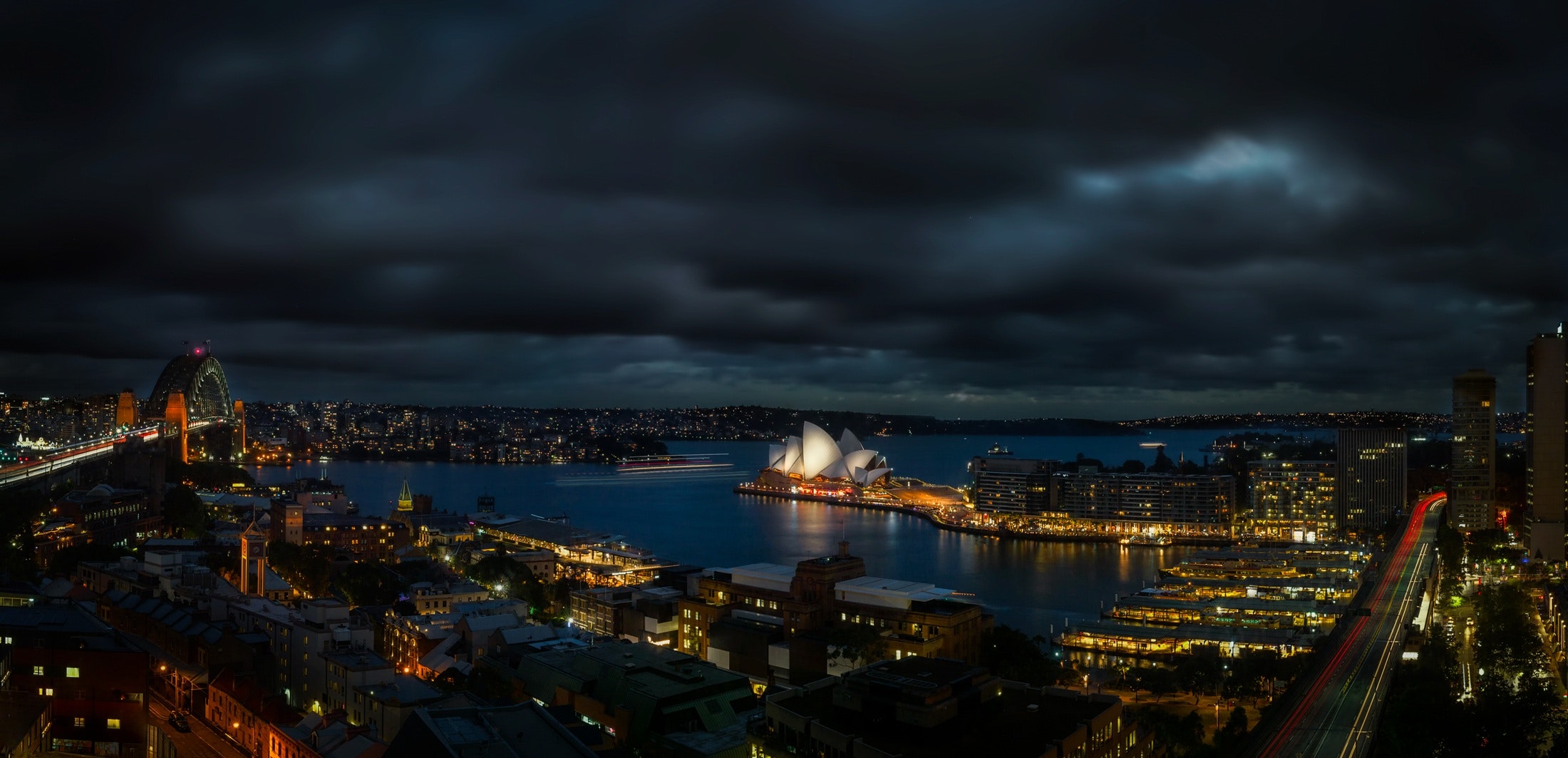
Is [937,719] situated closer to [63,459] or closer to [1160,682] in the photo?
[1160,682]

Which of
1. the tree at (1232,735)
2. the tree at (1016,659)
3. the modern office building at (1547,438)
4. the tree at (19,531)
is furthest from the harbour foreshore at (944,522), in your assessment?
the tree at (19,531)

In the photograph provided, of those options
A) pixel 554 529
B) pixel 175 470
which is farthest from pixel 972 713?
pixel 175 470

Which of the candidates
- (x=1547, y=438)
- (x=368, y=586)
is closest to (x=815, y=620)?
(x=368, y=586)

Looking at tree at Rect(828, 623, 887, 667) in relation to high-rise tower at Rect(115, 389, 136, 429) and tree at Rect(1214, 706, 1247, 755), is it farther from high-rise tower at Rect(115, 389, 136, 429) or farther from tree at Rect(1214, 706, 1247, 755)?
→ high-rise tower at Rect(115, 389, 136, 429)

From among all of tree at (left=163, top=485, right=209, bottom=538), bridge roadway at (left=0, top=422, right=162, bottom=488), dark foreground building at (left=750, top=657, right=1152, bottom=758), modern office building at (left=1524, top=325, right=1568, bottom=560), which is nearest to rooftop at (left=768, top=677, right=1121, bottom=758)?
dark foreground building at (left=750, top=657, right=1152, bottom=758)

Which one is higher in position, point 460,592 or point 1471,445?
point 1471,445

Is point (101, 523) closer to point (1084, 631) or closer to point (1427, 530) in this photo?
point (1084, 631)
